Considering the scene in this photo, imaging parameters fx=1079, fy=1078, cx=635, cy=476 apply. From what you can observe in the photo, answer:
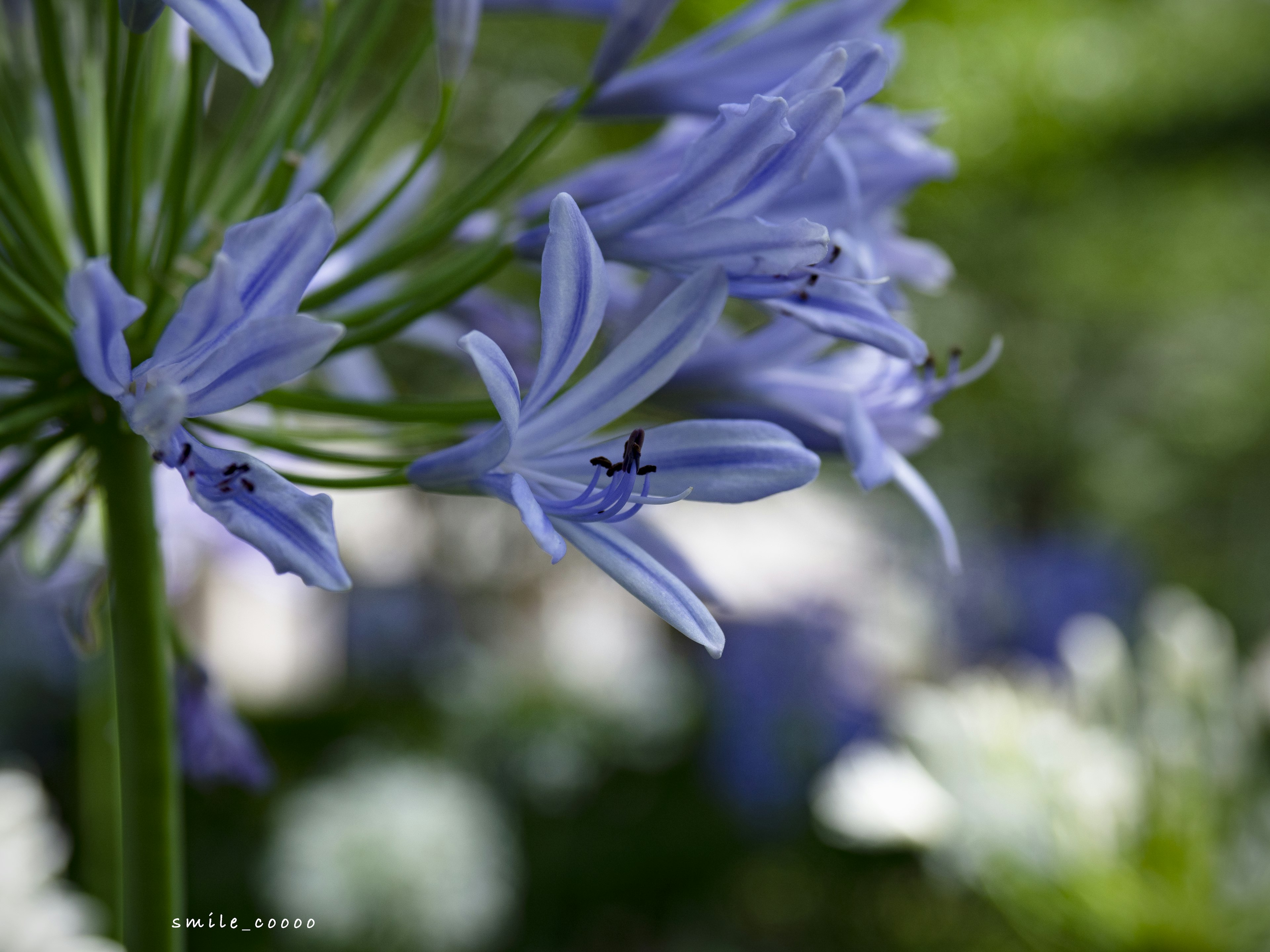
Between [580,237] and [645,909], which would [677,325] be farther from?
[645,909]

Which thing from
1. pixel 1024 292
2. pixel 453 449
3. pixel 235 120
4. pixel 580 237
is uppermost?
pixel 1024 292

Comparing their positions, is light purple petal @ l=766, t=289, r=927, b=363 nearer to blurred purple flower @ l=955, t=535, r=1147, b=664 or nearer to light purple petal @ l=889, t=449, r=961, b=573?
light purple petal @ l=889, t=449, r=961, b=573

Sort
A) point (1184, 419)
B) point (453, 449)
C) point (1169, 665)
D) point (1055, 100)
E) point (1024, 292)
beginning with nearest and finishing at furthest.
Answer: point (453, 449) < point (1169, 665) < point (1055, 100) < point (1024, 292) < point (1184, 419)

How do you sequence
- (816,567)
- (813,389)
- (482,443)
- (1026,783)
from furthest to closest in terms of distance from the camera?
1. (816,567)
2. (1026,783)
3. (813,389)
4. (482,443)

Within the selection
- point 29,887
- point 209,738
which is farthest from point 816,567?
point 209,738

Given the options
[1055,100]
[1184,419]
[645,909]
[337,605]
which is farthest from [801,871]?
[1184,419]

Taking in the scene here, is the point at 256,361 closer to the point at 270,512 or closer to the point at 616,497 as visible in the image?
the point at 270,512
